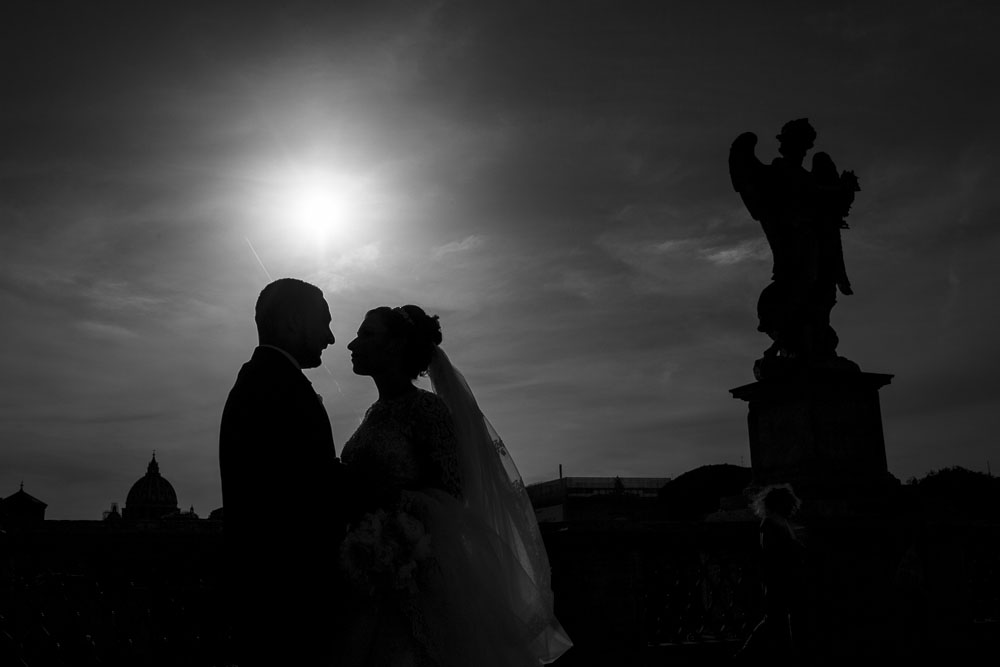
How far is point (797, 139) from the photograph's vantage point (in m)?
12.0

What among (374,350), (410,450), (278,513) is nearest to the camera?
(278,513)

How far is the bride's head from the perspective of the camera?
397cm

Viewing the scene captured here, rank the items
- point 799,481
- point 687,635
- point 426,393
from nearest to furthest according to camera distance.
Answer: point 426,393 → point 687,635 → point 799,481

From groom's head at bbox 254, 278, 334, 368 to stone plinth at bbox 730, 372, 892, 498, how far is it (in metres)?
8.66

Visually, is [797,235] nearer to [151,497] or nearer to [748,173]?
[748,173]

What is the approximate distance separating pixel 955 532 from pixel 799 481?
75.0 inches

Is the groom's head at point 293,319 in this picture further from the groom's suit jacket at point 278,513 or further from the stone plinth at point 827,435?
the stone plinth at point 827,435

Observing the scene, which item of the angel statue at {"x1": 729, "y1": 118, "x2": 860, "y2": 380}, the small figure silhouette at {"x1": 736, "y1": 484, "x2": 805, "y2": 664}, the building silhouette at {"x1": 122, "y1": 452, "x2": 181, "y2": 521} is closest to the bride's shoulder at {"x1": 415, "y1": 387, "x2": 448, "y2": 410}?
the small figure silhouette at {"x1": 736, "y1": 484, "x2": 805, "y2": 664}

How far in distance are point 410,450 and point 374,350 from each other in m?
0.55

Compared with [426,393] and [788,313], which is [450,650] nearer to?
[426,393]

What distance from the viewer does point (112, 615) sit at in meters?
5.04

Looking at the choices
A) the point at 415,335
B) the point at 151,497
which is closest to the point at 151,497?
the point at 151,497

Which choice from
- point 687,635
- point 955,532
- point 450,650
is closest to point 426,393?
point 450,650

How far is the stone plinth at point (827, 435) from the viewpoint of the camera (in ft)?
34.8
